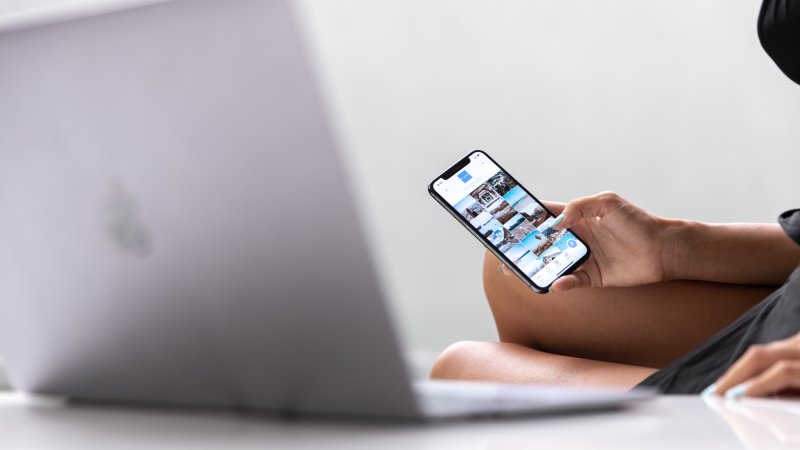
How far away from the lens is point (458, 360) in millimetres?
890

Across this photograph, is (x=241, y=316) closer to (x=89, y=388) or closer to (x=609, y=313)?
(x=89, y=388)

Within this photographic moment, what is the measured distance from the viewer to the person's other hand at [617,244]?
86 centimetres

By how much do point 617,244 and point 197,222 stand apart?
602 millimetres

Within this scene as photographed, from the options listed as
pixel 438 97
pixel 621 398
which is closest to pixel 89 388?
pixel 621 398

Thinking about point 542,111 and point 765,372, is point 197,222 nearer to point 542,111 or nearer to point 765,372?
point 765,372

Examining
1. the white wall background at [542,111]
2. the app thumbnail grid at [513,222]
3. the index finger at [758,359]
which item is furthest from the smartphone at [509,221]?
the white wall background at [542,111]

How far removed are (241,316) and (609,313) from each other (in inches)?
22.7

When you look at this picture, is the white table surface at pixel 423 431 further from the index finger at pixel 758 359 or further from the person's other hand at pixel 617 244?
the person's other hand at pixel 617 244

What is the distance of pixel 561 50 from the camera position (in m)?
2.03

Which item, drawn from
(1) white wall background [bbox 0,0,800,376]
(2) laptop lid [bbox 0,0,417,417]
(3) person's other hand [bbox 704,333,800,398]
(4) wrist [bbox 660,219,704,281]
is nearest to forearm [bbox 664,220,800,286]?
(4) wrist [bbox 660,219,704,281]

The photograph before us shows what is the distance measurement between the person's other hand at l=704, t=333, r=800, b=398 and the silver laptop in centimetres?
9

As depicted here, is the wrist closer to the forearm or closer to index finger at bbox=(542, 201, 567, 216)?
the forearm

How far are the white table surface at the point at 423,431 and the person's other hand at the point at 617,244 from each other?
432 mm

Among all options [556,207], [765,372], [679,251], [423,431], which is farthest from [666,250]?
[423,431]
